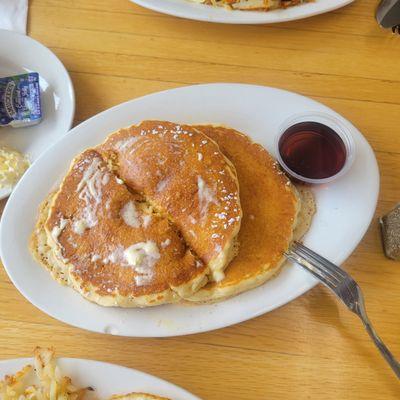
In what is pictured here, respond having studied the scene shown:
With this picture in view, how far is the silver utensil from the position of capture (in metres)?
1.65

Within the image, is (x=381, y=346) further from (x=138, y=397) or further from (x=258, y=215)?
(x=138, y=397)

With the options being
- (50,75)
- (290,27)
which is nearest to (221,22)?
(290,27)

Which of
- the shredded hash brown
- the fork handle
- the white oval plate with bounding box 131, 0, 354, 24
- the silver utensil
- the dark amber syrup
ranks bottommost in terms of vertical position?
the shredded hash brown

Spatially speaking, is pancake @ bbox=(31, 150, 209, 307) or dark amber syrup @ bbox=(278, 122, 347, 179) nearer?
pancake @ bbox=(31, 150, 209, 307)

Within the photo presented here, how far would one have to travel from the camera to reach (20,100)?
5.45ft

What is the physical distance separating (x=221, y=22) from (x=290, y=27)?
10.8 inches

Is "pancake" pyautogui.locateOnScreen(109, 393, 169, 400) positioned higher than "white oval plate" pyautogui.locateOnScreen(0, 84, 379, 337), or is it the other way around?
"white oval plate" pyautogui.locateOnScreen(0, 84, 379, 337)

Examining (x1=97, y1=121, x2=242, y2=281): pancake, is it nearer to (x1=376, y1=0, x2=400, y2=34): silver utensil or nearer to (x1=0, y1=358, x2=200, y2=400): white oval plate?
(x1=0, y1=358, x2=200, y2=400): white oval plate

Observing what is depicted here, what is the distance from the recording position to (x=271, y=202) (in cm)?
136

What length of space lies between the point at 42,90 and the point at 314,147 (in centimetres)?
97

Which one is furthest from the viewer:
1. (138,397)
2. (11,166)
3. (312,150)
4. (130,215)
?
(11,166)

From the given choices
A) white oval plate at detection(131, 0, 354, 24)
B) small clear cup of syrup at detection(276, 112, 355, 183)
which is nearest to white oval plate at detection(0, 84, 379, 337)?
small clear cup of syrup at detection(276, 112, 355, 183)

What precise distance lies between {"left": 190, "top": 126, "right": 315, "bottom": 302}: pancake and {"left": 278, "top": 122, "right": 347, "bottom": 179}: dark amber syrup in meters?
0.05

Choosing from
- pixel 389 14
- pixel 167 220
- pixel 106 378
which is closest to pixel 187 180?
pixel 167 220
